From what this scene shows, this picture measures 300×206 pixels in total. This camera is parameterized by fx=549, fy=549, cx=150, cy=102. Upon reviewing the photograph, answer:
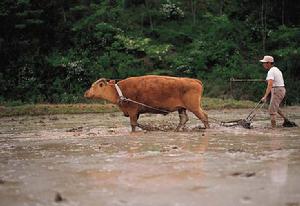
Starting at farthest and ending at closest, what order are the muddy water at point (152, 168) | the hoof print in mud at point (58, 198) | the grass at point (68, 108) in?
the grass at point (68, 108), the muddy water at point (152, 168), the hoof print in mud at point (58, 198)

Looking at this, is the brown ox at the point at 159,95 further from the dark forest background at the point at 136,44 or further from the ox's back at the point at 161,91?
the dark forest background at the point at 136,44

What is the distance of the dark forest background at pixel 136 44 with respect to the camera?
26016mm

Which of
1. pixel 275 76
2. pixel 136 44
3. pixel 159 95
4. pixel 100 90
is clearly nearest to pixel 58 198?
pixel 159 95

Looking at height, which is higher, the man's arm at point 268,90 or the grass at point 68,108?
the man's arm at point 268,90

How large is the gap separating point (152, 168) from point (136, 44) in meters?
22.0

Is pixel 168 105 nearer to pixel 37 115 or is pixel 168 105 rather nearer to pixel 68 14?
pixel 37 115

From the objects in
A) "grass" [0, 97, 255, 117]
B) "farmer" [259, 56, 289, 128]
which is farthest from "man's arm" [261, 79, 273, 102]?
"grass" [0, 97, 255, 117]

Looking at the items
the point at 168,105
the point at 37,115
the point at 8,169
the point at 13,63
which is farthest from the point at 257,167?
the point at 13,63

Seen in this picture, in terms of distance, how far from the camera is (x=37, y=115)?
19594 millimetres

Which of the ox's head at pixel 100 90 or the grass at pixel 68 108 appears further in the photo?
the grass at pixel 68 108

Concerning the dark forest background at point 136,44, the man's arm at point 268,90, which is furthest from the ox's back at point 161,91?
the dark forest background at point 136,44

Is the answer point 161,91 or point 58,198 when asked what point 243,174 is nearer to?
point 58,198

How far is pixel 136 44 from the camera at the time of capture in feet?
95.5

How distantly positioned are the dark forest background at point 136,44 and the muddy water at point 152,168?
13.0 meters
